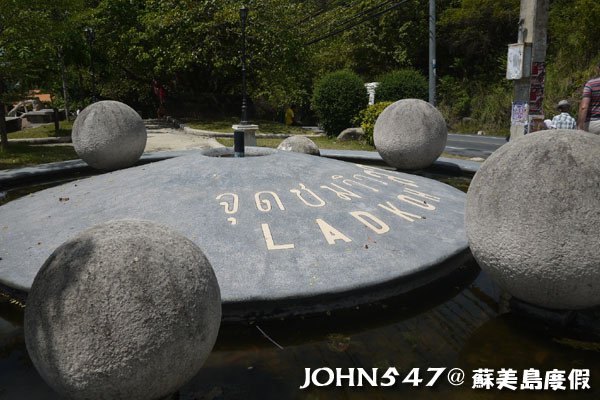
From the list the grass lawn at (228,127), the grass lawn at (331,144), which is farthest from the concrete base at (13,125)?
the grass lawn at (331,144)

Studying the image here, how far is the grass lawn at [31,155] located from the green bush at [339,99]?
11146 millimetres

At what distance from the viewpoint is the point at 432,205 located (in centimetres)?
781

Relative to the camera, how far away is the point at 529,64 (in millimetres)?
10781

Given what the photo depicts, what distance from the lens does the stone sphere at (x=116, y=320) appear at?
3.09 m

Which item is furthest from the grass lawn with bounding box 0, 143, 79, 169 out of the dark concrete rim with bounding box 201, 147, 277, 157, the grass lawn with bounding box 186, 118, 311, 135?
the grass lawn with bounding box 186, 118, 311, 135

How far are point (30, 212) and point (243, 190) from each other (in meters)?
3.50

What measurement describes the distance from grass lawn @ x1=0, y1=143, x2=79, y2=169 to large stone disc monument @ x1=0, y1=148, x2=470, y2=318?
7473mm

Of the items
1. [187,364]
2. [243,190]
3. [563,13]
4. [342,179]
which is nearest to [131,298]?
[187,364]

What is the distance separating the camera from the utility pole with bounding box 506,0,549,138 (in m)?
10.6

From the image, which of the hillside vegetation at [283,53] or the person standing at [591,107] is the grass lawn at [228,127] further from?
the person standing at [591,107]

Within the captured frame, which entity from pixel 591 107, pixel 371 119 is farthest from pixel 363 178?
pixel 371 119

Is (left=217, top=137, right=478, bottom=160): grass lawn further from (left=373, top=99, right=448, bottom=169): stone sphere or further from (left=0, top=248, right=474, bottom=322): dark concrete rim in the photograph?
(left=0, top=248, right=474, bottom=322): dark concrete rim

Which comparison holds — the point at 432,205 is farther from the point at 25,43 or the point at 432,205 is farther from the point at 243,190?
the point at 25,43

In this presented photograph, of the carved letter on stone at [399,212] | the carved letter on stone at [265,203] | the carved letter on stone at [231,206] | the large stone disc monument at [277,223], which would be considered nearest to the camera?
the large stone disc monument at [277,223]
